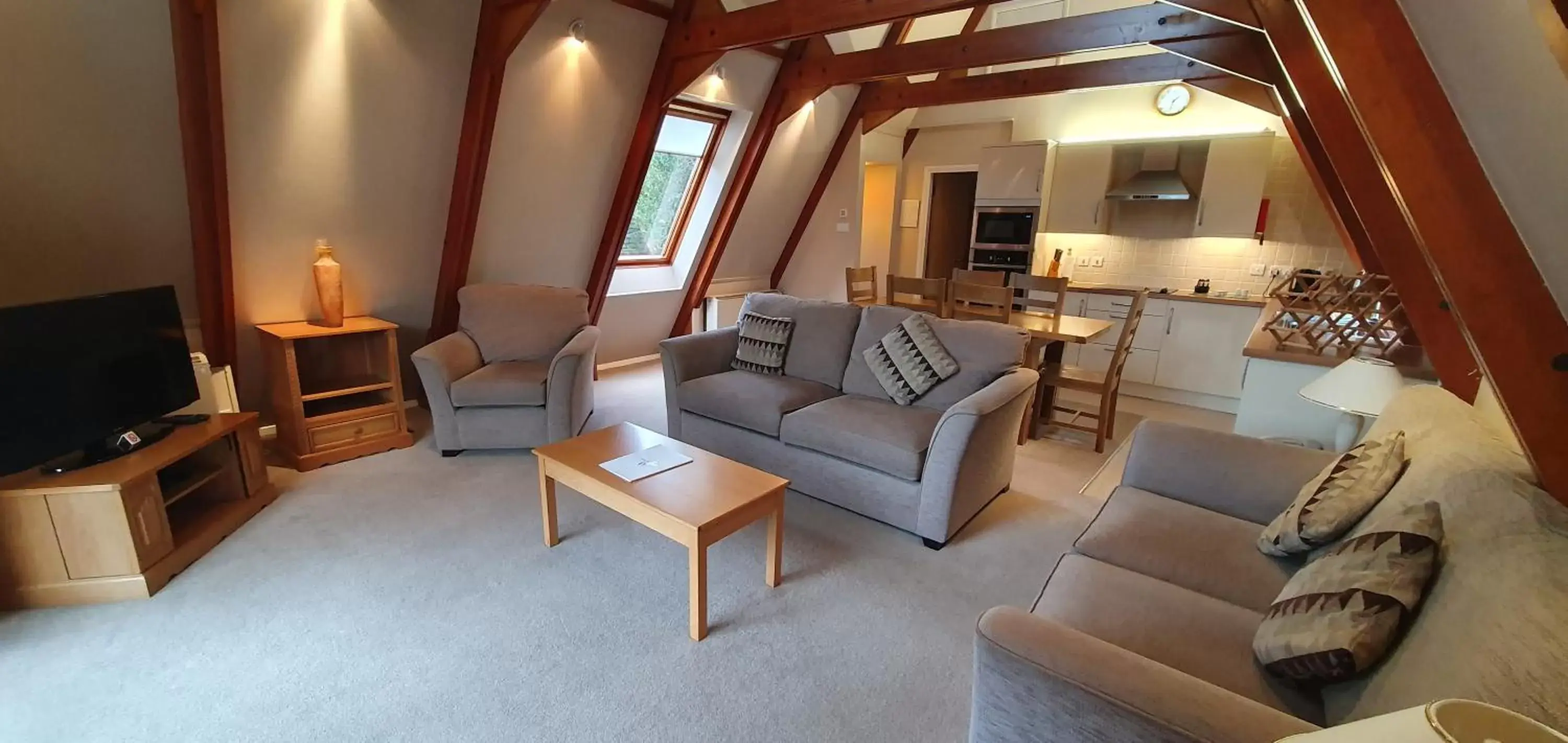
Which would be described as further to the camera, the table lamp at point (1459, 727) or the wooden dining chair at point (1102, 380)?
the wooden dining chair at point (1102, 380)

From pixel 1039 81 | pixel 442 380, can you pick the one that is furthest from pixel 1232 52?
pixel 442 380

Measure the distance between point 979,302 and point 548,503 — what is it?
2.72 m

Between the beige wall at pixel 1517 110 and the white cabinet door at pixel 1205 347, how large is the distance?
4092mm

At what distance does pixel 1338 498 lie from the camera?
156 cm

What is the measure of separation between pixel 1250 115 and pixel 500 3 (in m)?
5.10

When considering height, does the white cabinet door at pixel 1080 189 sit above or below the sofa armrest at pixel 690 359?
above

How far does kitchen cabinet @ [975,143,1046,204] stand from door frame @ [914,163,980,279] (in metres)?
0.53

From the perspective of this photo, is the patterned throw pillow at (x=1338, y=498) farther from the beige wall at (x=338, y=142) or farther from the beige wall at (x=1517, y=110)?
the beige wall at (x=338, y=142)

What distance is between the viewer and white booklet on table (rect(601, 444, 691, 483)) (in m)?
2.33

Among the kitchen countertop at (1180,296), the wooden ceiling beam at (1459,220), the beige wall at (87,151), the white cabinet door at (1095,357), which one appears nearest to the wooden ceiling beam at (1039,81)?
the kitchen countertop at (1180,296)

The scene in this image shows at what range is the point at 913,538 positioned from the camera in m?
2.75

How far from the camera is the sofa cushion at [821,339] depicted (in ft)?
11.4

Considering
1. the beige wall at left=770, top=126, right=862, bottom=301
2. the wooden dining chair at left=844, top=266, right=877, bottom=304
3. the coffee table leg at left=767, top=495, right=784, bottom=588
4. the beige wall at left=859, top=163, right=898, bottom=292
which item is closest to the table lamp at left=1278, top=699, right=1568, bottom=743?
the coffee table leg at left=767, top=495, right=784, bottom=588

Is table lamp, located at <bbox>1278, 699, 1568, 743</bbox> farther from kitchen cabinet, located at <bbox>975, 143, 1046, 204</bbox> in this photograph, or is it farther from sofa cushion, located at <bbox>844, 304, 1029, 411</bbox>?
kitchen cabinet, located at <bbox>975, 143, 1046, 204</bbox>
